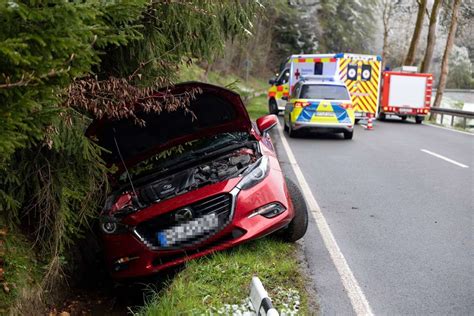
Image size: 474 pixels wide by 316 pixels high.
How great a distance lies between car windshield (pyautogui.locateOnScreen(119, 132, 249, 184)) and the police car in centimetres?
865

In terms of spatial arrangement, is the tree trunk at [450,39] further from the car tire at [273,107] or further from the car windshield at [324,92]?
the car windshield at [324,92]

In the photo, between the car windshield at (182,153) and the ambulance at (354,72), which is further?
the ambulance at (354,72)

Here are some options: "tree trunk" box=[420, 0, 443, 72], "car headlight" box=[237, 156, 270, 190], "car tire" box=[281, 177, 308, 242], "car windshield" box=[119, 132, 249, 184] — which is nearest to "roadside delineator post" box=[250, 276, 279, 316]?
"car headlight" box=[237, 156, 270, 190]

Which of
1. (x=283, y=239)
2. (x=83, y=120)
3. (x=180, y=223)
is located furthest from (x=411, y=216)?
(x=83, y=120)

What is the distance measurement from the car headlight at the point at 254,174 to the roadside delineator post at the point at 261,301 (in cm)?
132

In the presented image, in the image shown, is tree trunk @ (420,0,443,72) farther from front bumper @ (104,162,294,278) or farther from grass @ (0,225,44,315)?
grass @ (0,225,44,315)

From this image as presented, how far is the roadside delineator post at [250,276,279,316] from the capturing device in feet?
10.6

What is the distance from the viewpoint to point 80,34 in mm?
2992

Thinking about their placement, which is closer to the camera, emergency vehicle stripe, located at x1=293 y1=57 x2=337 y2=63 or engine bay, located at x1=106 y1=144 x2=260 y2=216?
engine bay, located at x1=106 y1=144 x2=260 y2=216

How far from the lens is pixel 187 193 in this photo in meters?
4.93

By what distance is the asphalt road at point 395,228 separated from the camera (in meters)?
4.39

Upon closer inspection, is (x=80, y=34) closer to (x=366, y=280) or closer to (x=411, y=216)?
(x=366, y=280)

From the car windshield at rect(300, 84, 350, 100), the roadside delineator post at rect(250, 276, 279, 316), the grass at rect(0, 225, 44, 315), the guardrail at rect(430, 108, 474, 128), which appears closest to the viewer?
the roadside delineator post at rect(250, 276, 279, 316)

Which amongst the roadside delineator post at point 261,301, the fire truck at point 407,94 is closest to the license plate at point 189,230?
the roadside delineator post at point 261,301
